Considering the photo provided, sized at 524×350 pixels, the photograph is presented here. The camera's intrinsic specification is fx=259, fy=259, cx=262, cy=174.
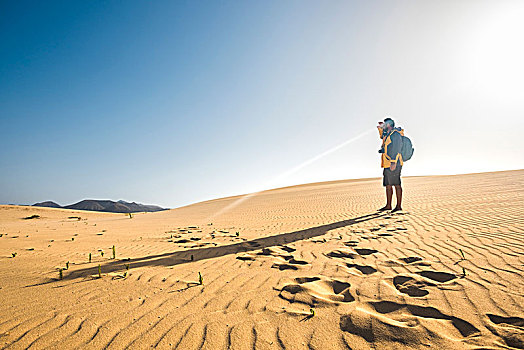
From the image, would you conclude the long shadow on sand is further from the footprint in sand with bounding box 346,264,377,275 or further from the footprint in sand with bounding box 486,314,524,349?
the footprint in sand with bounding box 486,314,524,349

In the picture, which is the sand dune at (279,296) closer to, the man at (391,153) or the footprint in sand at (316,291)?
the footprint in sand at (316,291)

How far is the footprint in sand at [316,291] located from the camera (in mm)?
2675

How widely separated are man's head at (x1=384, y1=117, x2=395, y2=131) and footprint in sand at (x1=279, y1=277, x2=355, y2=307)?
7.21 metres

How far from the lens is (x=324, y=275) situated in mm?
3389

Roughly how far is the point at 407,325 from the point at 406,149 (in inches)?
307

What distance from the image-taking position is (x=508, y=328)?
2.03 m

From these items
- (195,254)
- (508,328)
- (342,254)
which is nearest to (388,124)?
(342,254)

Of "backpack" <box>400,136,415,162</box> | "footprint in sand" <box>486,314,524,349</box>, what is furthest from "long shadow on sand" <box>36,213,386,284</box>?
"backpack" <box>400,136,415,162</box>

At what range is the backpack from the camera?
28.4 ft

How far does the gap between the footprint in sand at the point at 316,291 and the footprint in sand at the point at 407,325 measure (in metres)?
0.30

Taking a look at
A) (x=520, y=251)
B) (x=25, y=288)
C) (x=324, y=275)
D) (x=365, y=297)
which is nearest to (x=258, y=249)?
(x=324, y=275)

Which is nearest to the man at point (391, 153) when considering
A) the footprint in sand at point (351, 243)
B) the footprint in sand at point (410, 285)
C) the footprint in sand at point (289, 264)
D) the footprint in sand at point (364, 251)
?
the footprint in sand at point (351, 243)

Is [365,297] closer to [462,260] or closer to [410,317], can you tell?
[410,317]

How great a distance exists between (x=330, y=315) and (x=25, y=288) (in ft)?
11.6
